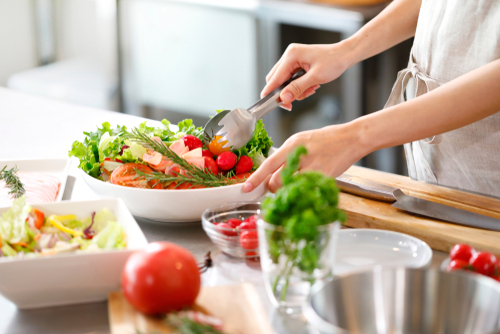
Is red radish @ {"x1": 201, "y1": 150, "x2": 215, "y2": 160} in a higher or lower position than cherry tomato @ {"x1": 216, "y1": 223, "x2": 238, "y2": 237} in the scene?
higher

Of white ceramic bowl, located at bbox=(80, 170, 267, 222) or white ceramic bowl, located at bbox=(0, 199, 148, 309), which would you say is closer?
white ceramic bowl, located at bbox=(0, 199, 148, 309)

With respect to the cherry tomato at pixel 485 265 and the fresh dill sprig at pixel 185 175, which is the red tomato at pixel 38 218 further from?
the cherry tomato at pixel 485 265

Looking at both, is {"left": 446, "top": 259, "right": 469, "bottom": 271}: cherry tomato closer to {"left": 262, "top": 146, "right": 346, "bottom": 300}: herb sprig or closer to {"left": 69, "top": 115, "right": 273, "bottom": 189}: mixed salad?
{"left": 262, "top": 146, "right": 346, "bottom": 300}: herb sprig

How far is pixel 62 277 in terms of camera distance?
76cm

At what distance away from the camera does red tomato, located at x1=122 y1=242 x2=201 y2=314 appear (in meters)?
0.67

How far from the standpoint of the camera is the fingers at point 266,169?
3.34ft

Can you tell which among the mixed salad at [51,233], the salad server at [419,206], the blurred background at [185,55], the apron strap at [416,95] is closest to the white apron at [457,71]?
the apron strap at [416,95]

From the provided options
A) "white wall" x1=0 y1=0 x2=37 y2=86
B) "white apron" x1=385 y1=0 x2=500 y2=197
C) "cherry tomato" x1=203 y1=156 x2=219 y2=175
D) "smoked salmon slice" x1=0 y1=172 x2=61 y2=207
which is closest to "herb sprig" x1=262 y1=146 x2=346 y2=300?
"cherry tomato" x1=203 y1=156 x2=219 y2=175

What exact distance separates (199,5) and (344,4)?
1.05 m

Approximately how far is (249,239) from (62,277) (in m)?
0.30

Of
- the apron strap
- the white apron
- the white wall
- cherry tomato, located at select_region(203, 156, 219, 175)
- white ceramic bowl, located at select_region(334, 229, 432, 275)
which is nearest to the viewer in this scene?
white ceramic bowl, located at select_region(334, 229, 432, 275)

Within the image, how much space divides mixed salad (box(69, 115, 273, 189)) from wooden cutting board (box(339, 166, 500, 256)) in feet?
0.81

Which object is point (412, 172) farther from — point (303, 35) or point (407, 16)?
point (303, 35)

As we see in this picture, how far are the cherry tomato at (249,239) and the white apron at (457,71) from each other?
68 centimetres
